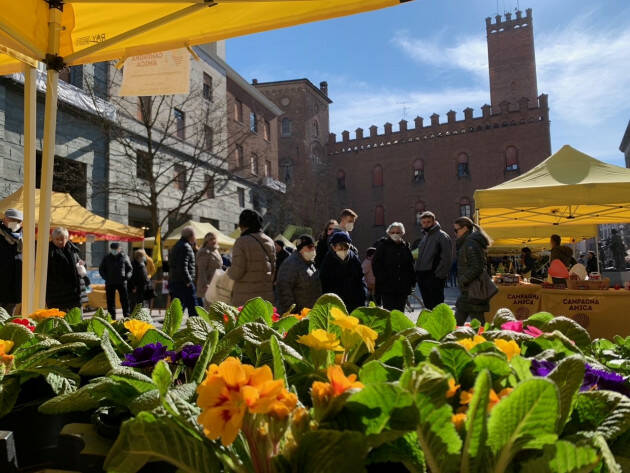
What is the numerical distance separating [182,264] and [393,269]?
3523 millimetres

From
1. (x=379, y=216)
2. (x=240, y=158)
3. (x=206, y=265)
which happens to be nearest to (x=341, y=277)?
(x=206, y=265)

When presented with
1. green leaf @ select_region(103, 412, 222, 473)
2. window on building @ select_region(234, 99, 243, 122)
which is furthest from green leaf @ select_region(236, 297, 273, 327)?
window on building @ select_region(234, 99, 243, 122)

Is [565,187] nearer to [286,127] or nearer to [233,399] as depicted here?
[233,399]

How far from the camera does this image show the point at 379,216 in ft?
146

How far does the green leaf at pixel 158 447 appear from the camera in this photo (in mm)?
629

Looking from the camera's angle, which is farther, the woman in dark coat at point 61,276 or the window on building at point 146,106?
the window on building at point 146,106

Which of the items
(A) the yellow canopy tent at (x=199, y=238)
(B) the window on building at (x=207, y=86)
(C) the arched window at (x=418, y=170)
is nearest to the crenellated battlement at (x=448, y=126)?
(C) the arched window at (x=418, y=170)

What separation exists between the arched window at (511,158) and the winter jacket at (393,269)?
38140 millimetres

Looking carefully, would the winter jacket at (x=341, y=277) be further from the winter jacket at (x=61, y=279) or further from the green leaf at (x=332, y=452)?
the green leaf at (x=332, y=452)

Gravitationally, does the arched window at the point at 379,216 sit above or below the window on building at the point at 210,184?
above

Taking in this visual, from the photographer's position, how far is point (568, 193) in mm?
6312

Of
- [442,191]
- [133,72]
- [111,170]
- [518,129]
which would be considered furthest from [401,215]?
[133,72]

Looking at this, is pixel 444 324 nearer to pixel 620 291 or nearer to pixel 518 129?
pixel 620 291

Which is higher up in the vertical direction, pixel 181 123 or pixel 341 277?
pixel 181 123
